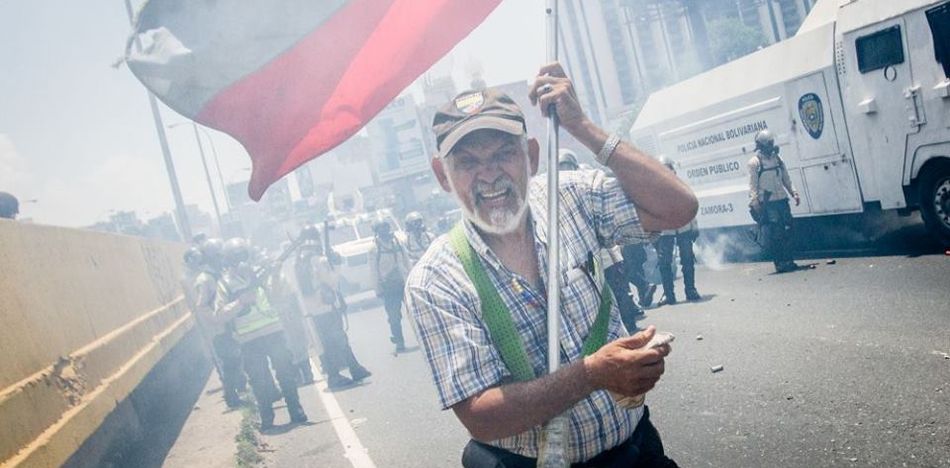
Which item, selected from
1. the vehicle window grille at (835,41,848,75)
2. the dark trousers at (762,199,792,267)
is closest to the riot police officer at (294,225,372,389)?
the dark trousers at (762,199,792,267)

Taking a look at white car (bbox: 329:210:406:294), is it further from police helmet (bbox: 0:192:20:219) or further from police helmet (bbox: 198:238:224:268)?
police helmet (bbox: 0:192:20:219)

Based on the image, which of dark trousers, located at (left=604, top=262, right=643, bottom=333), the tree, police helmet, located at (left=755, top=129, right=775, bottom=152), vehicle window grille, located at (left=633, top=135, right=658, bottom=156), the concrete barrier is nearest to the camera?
the concrete barrier

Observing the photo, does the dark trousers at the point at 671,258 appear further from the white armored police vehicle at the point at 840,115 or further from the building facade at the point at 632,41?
the building facade at the point at 632,41

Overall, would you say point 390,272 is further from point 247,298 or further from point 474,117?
point 474,117

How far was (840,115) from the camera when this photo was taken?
1041cm

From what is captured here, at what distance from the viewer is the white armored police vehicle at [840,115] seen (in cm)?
877

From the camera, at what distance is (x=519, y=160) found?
239cm

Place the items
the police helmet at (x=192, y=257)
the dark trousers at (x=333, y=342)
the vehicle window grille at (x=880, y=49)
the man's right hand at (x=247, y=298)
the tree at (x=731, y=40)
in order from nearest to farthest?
the man's right hand at (x=247, y=298) < the vehicle window grille at (x=880, y=49) < the dark trousers at (x=333, y=342) < the police helmet at (x=192, y=257) < the tree at (x=731, y=40)

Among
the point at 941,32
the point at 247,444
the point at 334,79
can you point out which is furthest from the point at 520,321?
the point at 941,32

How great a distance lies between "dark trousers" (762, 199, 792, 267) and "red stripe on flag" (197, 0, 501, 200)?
8403 millimetres

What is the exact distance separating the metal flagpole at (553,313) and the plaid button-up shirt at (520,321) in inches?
4.1

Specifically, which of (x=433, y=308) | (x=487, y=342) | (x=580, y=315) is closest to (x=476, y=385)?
(x=487, y=342)

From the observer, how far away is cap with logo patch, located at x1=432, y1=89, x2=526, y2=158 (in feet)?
7.52

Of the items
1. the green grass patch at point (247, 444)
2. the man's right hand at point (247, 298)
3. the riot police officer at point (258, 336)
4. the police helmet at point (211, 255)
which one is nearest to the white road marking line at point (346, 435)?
the riot police officer at point (258, 336)
